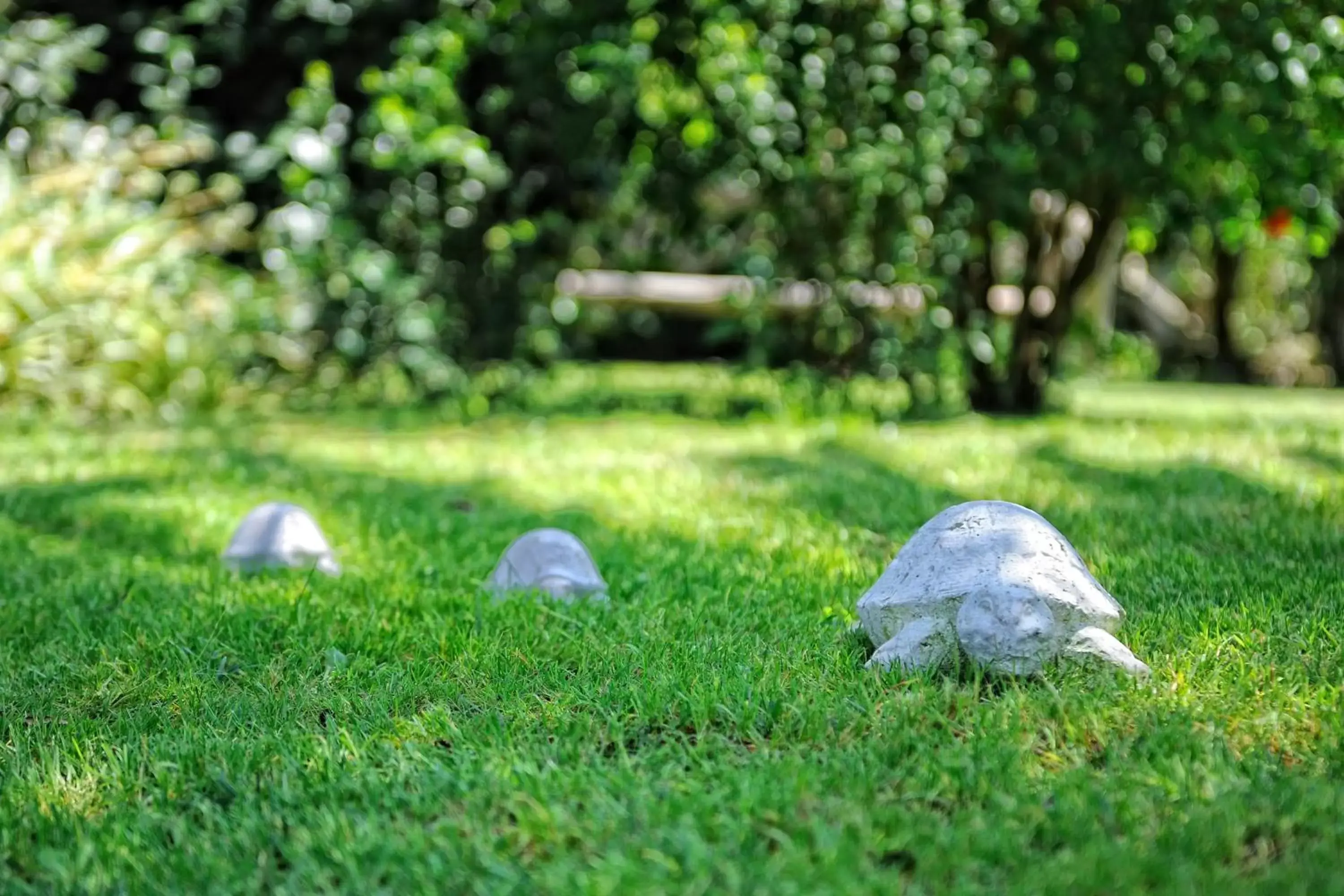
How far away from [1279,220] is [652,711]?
4895mm

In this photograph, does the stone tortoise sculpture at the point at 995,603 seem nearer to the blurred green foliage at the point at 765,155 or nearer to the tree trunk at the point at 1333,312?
the blurred green foliage at the point at 765,155

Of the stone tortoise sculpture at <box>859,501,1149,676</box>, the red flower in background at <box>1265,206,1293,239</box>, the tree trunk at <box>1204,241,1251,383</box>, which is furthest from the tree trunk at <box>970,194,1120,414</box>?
the tree trunk at <box>1204,241,1251,383</box>

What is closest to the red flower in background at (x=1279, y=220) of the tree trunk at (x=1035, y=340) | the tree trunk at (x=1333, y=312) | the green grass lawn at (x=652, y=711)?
the tree trunk at (x=1035, y=340)

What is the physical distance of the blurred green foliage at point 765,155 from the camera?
18.2 feet

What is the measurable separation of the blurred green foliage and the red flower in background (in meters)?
0.05

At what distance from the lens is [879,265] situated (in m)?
5.95

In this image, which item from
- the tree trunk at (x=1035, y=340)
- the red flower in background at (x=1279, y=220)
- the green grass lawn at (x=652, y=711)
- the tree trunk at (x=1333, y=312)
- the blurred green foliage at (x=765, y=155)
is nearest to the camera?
the green grass lawn at (x=652, y=711)

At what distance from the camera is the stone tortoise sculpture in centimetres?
219

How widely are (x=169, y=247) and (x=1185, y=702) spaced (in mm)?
5516

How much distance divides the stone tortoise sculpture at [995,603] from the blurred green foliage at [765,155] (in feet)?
11.5

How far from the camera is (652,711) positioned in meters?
2.19

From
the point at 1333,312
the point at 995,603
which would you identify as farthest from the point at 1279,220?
the point at 1333,312

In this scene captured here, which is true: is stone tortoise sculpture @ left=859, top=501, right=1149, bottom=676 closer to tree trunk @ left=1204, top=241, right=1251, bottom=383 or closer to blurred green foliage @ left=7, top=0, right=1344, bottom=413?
blurred green foliage @ left=7, top=0, right=1344, bottom=413

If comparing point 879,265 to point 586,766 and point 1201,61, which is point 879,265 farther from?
point 586,766
